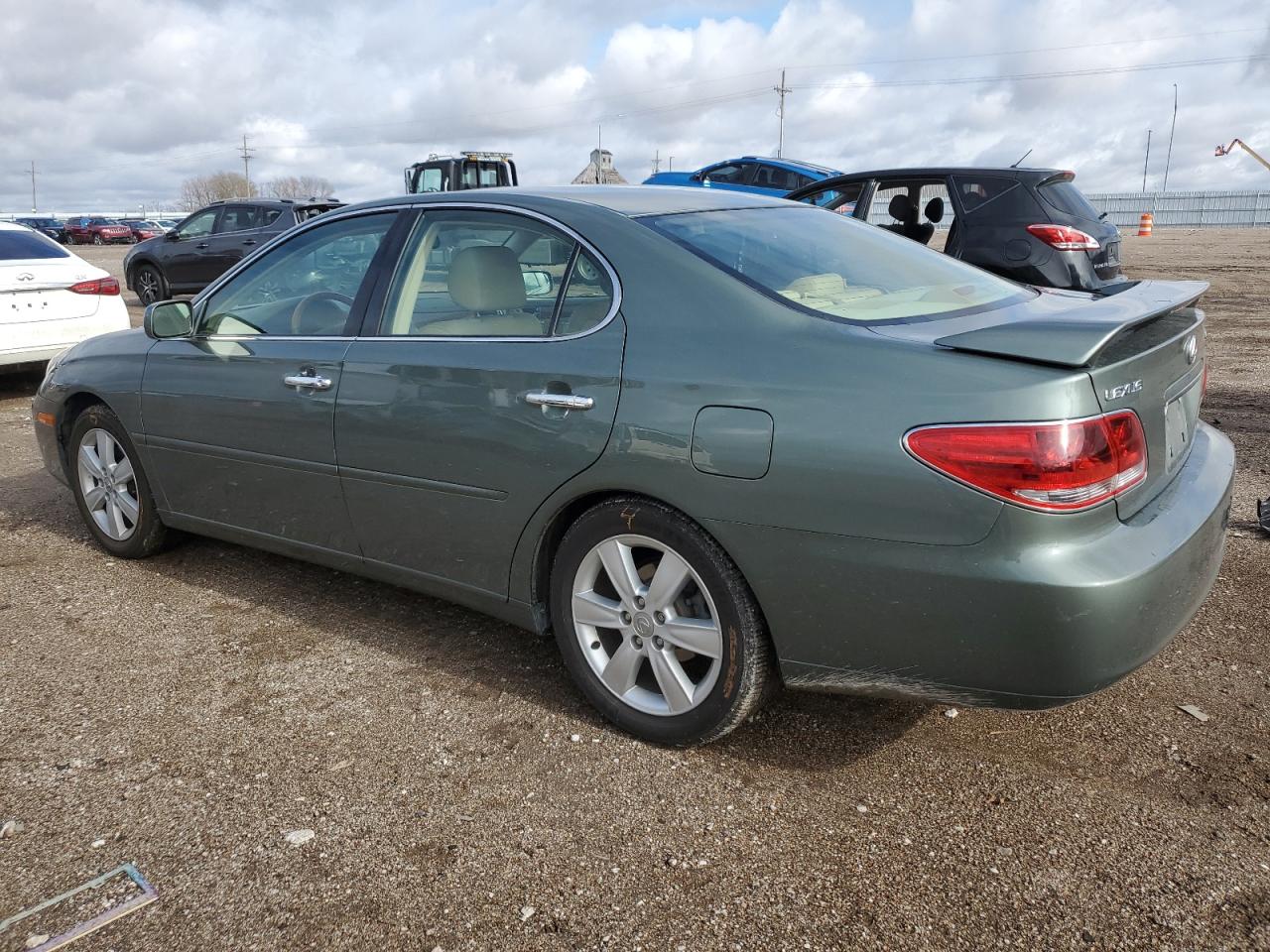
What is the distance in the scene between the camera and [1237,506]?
4898 millimetres

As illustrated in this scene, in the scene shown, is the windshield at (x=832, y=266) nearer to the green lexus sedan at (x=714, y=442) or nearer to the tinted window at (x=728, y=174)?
the green lexus sedan at (x=714, y=442)

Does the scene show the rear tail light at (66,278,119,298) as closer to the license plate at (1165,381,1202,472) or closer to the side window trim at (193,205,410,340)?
the side window trim at (193,205,410,340)

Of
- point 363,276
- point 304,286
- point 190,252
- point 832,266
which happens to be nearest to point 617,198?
point 832,266

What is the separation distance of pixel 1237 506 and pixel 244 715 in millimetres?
4446

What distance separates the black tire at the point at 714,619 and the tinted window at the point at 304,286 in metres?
1.29

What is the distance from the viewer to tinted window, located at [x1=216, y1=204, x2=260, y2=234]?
1467cm

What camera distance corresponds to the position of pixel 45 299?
8250mm

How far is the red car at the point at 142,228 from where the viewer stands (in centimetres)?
4981

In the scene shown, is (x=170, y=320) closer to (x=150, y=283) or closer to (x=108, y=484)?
(x=108, y=484)

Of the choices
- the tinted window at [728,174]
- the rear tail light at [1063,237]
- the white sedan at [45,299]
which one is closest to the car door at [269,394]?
the white sedan at [45,299]

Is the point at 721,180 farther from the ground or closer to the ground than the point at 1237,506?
farther from the ground

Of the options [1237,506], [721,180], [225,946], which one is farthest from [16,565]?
[721,180]

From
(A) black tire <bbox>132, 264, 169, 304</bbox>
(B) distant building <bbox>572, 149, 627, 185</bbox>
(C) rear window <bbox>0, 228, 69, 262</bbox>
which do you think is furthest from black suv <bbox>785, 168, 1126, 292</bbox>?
(B) distant building <bbox>572, 149, 627, 185</bbox>

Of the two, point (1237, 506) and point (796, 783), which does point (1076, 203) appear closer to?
point (1237, 506)
